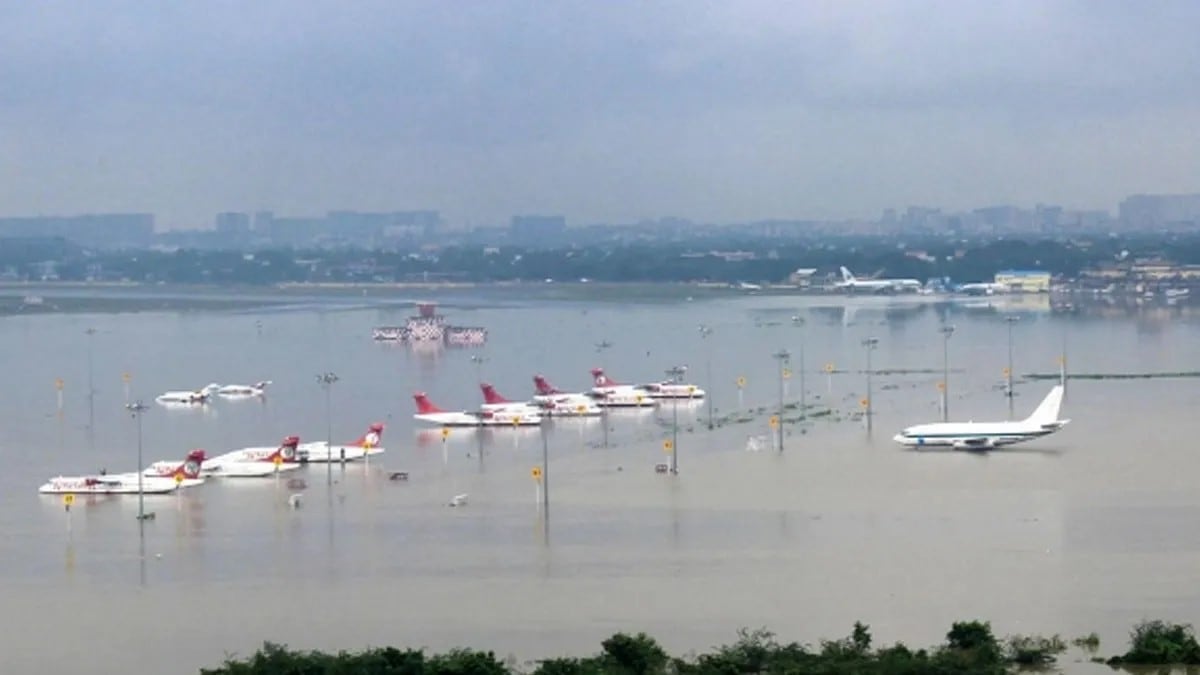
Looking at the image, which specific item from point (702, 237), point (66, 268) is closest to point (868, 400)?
point (66, 268)

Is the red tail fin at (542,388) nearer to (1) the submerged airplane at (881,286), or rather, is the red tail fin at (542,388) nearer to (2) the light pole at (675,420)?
(2) the light pole at (675,420)

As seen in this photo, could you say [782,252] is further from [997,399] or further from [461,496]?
Result: [461,496]

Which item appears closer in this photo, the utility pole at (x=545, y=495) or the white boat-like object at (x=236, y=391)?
the utility pole at (x=545, y=495)

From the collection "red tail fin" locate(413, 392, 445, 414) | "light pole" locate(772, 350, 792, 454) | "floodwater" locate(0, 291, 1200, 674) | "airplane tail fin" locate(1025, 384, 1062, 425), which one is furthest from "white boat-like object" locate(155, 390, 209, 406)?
"airplane tail fin" locate(1025, 384, 1062, 425)

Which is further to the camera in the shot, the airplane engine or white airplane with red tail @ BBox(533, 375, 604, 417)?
white airplane with red tail @ BBox(533, 375, 604, 417)

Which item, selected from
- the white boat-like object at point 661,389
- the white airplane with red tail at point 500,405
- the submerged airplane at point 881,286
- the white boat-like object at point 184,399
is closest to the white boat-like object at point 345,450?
the white airplane with red tail at point 500,405

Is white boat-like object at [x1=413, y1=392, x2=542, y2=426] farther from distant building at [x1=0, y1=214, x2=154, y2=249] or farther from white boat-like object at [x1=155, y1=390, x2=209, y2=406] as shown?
distant building at [x1=0, y1=214, x2=154, y2=249]
